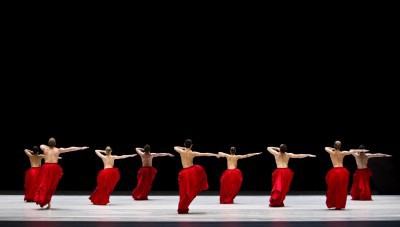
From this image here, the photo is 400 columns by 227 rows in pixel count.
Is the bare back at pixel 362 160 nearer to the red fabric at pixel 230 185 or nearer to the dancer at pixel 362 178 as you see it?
the dancer at pixel 362 178

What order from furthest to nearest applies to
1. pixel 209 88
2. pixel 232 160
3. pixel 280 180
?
1. pixel 209 88
2. pixel 232 160
3. pixel 280 180

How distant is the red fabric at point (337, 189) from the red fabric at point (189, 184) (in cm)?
264

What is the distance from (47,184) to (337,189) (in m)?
5.40

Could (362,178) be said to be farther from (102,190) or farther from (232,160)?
(102,190)

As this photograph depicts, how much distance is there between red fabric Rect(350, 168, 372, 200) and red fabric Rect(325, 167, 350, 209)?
391 cm

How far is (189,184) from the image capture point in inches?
471

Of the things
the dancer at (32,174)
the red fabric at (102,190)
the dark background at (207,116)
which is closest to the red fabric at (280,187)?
the red fabric at (102,190)

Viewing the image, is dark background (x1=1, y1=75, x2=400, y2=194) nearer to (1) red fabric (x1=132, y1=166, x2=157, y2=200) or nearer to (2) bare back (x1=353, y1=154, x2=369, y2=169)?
(2) bare back (x1=353, y1=154, x2=369, y2=169)

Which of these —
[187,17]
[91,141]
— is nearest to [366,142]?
[187,17]

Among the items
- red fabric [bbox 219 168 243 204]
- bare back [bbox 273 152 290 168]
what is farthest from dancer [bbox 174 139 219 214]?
red fabric [bbox 219 168 243 204]

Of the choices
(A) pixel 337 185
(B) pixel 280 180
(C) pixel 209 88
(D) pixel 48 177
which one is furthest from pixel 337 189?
(C) pixel 209 88

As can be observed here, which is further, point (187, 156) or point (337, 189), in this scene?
point (337, 189)

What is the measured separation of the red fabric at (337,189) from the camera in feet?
43.1

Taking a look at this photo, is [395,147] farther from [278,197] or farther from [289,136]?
[278,197]
